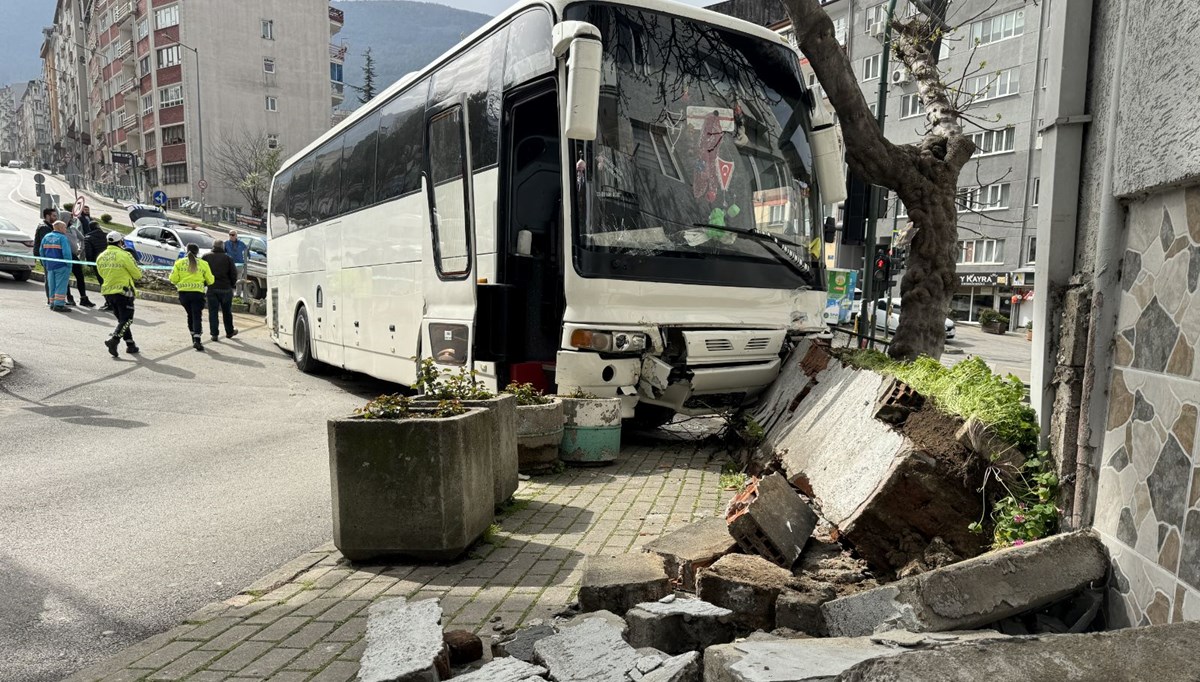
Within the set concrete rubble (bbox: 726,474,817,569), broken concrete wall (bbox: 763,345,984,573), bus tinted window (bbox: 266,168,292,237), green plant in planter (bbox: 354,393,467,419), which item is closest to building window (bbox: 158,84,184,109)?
bus tinted window (bbox: 266,168,292,237)

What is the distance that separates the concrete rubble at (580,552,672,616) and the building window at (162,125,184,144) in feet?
232

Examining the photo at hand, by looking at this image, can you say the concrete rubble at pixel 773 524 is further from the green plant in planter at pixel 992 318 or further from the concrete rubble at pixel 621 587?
the green plant in planter at pixel 992 318

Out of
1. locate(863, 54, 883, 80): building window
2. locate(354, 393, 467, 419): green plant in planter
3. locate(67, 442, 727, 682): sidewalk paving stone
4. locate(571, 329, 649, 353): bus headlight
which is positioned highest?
locate(863, 54, 883, 80): building window

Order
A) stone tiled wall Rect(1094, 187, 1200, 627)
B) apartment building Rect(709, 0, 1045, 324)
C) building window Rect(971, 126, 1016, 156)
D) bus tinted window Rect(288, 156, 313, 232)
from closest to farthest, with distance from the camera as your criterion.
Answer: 1. stone tiled wall Rect(1094, 187, 1200, 627)
2. bus tinted window Rect(288, 156, 313, 232)
3. apartment building Rect(709, 0, 1045, 324)
4. building window Rect(971, 126, 1016, 156)

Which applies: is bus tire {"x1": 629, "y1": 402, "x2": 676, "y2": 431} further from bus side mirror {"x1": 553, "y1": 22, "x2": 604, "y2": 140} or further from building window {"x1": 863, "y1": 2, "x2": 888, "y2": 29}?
building window {"x1": 863, "y1": 2, "x2": 888, "y2": 29}

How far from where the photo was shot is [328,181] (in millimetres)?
12789

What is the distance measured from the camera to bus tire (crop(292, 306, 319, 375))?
14.0 meters

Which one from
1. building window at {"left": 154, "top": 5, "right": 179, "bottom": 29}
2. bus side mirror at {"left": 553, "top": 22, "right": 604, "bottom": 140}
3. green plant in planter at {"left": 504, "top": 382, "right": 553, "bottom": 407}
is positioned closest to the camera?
bus side mirror at {"left": 553, "top": 22, "right": 604, "bottom": 140}

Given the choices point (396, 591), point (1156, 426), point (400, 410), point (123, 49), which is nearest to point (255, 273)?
point (400, 410)

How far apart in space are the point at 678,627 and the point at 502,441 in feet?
8.83

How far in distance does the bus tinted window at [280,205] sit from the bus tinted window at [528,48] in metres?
9.28

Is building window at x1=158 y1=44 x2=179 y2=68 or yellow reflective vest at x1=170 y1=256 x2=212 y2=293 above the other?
building window at x1=158 y1=44 x2=179 y2=68

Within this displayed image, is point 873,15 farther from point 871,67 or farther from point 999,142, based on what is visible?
point 999,142

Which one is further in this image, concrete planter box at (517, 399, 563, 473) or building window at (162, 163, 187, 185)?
building window at (162, 163, 187, 185)
